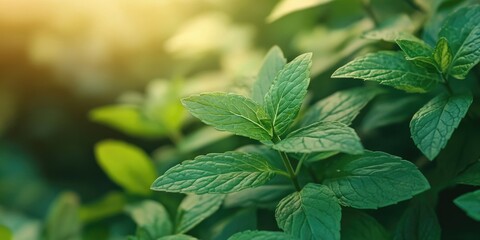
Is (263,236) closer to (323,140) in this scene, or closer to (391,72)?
(323,140)

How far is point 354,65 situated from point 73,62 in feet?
4.10

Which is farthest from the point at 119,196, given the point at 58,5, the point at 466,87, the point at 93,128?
the point at 58,5

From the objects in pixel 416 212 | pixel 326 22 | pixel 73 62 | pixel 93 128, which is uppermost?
pixel 73 62

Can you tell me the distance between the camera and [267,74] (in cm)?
80

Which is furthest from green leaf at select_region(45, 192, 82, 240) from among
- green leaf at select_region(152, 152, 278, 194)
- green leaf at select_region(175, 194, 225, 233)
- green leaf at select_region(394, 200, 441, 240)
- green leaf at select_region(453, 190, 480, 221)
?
green leaf at select_region(453, 190, 480, 221)

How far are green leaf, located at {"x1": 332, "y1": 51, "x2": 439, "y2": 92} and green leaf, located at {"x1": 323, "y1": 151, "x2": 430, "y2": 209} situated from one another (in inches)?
3.5

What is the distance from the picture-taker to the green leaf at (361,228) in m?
0.69

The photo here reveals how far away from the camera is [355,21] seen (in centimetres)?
107

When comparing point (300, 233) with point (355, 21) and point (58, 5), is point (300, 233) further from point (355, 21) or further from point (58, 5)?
point (58, 5)

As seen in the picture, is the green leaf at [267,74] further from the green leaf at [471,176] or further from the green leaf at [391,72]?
the green leaf at [471,176]

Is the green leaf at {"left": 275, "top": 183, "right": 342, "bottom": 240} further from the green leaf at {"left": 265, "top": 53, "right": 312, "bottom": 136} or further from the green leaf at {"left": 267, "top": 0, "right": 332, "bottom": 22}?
the green leaf at {"left": 267, "top": 0, "right": 332, "bottom": 22}

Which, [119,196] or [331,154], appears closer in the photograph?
[331,154]

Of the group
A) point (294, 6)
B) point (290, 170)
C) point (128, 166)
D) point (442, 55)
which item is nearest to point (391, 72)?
point (442, 55)

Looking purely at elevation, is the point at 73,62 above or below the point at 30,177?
above
